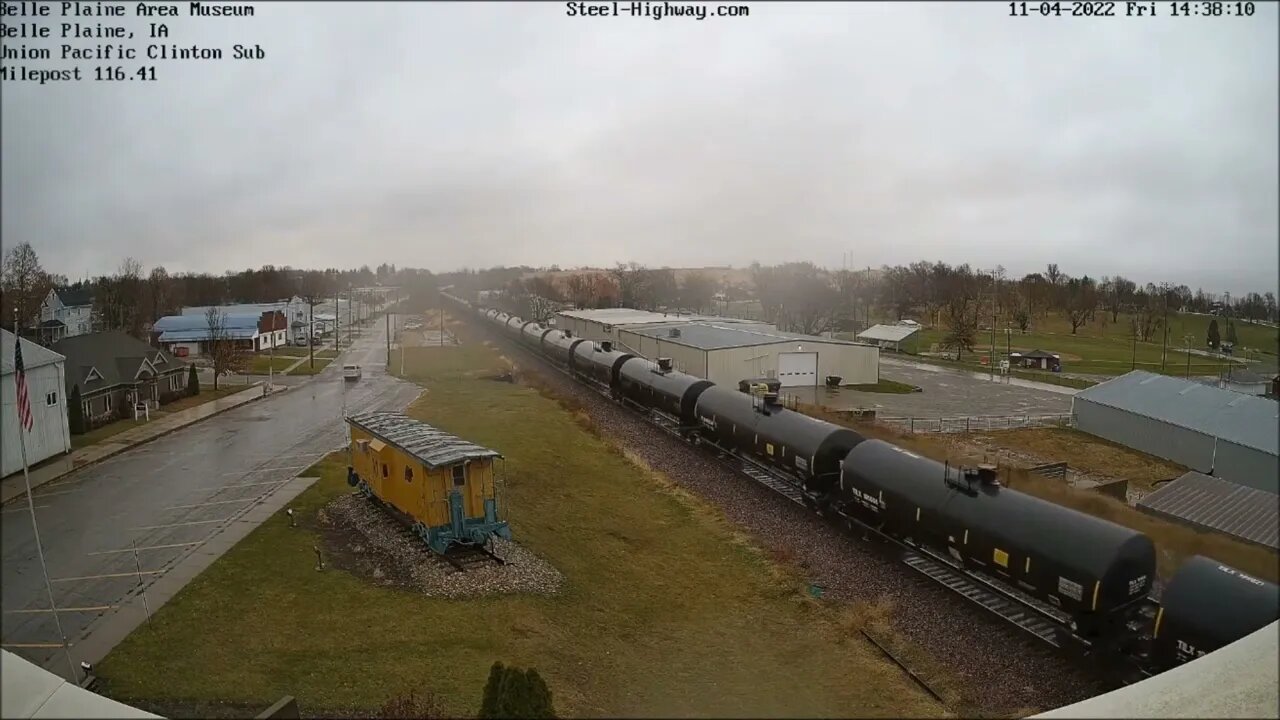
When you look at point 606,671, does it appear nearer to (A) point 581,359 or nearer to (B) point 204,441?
(B) point 204,441

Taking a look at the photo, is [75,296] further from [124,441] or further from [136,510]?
[124,441]

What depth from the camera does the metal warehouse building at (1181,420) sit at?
16906mm

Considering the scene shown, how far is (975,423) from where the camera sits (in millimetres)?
34812

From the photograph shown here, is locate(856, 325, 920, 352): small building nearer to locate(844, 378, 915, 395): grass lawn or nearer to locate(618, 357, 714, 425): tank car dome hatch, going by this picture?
locate(844, 378, 915, 395): grass lawn

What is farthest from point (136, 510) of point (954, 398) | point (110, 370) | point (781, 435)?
point (954, 398)

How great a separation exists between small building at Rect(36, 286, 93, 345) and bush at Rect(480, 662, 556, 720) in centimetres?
955

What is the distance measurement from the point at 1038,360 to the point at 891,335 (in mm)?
24913

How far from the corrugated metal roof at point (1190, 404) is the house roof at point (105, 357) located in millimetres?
25545

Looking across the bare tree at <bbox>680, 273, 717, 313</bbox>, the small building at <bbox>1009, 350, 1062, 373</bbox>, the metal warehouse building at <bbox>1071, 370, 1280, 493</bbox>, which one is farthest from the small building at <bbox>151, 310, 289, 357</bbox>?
the bare tree at <bbox>680, 273, 717, 313</bbox>

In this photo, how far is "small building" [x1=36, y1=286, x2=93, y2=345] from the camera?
440 inches

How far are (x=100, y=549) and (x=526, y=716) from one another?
17077mm

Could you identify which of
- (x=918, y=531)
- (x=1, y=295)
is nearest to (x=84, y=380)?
(x=1, y=295)

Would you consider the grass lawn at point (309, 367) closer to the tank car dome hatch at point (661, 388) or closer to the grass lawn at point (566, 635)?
the tank car dome hatch at point (661, 388)

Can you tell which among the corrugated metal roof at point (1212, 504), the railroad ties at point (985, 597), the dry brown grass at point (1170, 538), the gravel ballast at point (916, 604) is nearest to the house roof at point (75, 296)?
the gravel ballast at point (916, 604)
